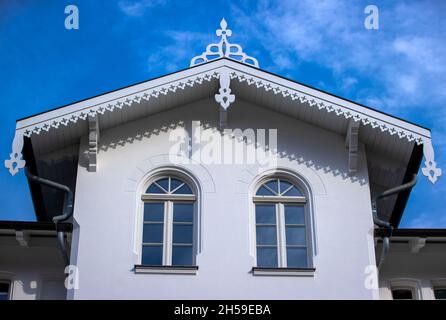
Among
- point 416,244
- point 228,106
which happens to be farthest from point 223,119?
point 416,244

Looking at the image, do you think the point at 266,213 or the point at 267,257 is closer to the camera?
the point at 267,257

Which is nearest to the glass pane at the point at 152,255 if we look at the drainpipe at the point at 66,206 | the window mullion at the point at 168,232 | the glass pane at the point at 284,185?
the window mullion at the point at 168,232

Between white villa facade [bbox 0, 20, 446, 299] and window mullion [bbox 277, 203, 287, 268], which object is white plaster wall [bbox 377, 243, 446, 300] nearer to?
white villa facade [bbox 0, 20, 446, 299]

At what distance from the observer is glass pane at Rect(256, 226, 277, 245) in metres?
16.8

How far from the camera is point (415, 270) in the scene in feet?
57.9

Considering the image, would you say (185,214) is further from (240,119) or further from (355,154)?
(355,154)

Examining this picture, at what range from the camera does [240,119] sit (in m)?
18.1

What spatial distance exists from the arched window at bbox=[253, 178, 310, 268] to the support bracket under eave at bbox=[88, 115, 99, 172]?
10.9 ft

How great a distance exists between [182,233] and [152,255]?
762 millimetres

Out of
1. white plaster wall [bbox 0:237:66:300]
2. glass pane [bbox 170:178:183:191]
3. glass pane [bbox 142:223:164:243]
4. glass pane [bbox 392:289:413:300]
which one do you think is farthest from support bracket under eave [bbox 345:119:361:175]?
white plaster wall [bbox 0:237:66:300]

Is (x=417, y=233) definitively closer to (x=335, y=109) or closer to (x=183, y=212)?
(x=335, y=109)
